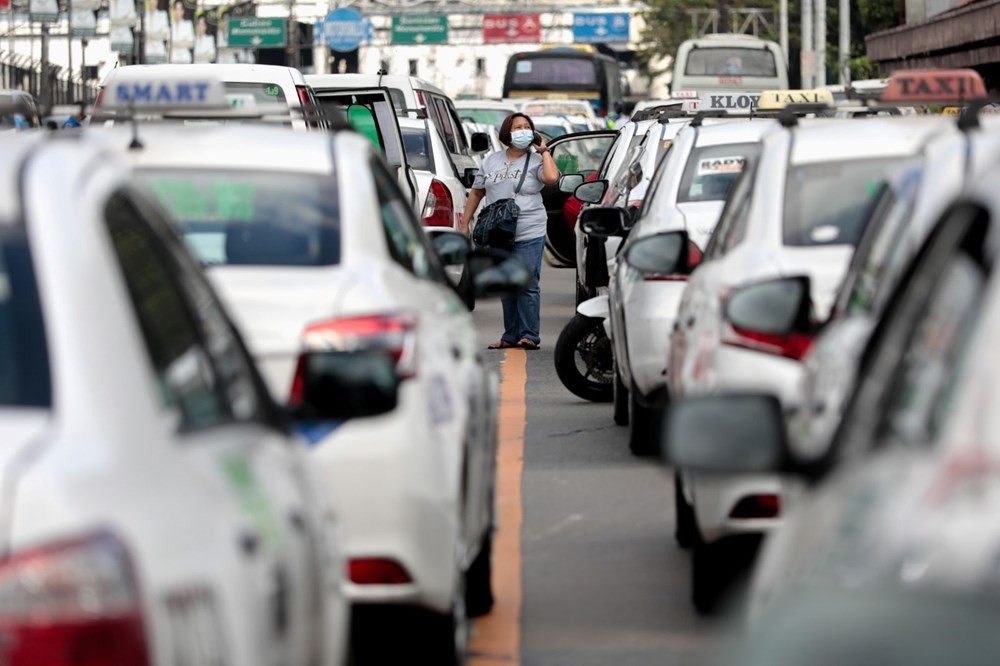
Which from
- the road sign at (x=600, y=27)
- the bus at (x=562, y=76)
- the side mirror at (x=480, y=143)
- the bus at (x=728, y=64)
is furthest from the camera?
the road sign at (x=600, y=27)

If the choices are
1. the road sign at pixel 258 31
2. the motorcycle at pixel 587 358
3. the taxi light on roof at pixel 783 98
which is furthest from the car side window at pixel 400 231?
the road sign at pixel 258 31

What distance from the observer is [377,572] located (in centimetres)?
577

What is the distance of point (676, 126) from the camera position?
16.0 metres

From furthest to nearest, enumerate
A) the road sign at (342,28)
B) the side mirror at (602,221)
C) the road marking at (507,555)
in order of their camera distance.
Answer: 1. the road sign at (342,28)
2. the side mirror at (602,221)
3. the road marking at (507,555)

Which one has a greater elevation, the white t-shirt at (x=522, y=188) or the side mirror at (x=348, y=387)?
the white t-shirt at (x=522, y=188)

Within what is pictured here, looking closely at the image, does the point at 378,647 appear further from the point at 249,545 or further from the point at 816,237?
the point at 249,545

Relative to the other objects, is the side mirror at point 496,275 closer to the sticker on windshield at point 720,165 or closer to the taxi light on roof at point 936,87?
the taxi light on roof at point 936,87

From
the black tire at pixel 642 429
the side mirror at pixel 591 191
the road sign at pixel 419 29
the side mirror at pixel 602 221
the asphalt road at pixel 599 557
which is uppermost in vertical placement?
the road sign at pixel 419 29

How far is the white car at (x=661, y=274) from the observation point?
1035cm

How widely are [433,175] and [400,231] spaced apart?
11744 mm

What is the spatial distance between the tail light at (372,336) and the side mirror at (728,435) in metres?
2.18

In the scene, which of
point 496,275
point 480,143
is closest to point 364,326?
point 496,275

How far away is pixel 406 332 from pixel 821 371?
124 cm

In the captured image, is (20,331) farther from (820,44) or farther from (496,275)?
(820,44)
